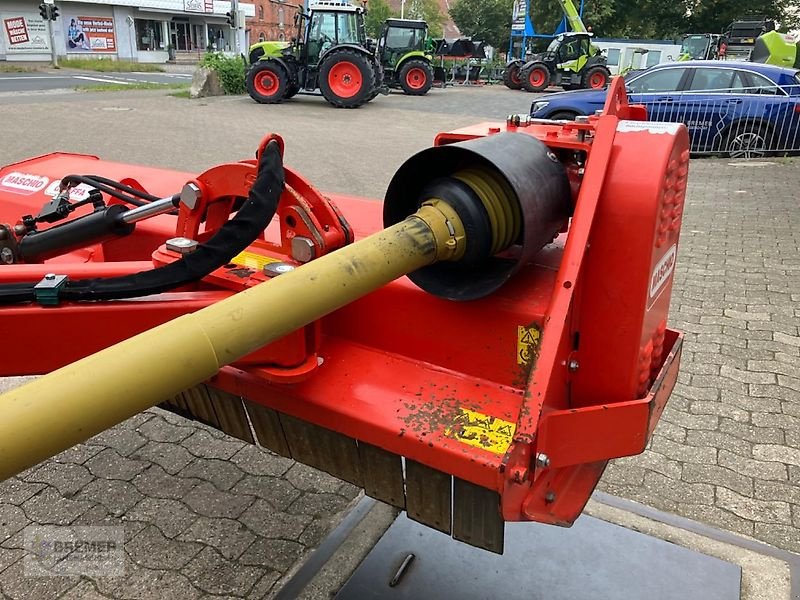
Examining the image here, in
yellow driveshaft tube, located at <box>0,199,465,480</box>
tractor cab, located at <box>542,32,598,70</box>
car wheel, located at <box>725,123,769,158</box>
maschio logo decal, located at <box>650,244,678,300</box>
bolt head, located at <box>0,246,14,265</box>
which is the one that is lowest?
car wheel, located at <box>725,123,769,158</box>

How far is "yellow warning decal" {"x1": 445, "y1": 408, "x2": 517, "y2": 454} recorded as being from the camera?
1.41 meters

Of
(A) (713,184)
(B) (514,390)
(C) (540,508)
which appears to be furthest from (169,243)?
(A) (713,184)

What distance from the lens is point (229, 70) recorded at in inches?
690

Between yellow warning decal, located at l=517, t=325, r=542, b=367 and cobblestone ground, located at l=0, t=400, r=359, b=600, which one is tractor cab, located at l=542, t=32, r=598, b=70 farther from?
yellow warning decal, located at l=517, t=325, r=542, b=367

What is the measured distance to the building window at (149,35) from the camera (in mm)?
40350

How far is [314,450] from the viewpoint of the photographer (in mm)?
1734

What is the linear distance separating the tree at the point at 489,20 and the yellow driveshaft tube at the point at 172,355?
44141 mm

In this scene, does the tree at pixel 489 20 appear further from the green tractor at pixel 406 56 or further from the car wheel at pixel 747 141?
the car wheel at pixel 747 141

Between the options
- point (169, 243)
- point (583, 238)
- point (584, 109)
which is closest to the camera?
point (583, 238)

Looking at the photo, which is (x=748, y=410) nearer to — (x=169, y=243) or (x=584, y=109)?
(x=169, y=243)

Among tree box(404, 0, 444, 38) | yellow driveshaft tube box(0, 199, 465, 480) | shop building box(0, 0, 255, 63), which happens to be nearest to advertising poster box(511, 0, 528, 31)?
tree box(404, 0, 444, 38)

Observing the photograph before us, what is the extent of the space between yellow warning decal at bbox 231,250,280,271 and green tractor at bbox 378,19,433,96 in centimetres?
1798

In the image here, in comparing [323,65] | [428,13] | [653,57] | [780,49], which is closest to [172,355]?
[323,65]

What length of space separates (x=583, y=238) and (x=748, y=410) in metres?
2.23
